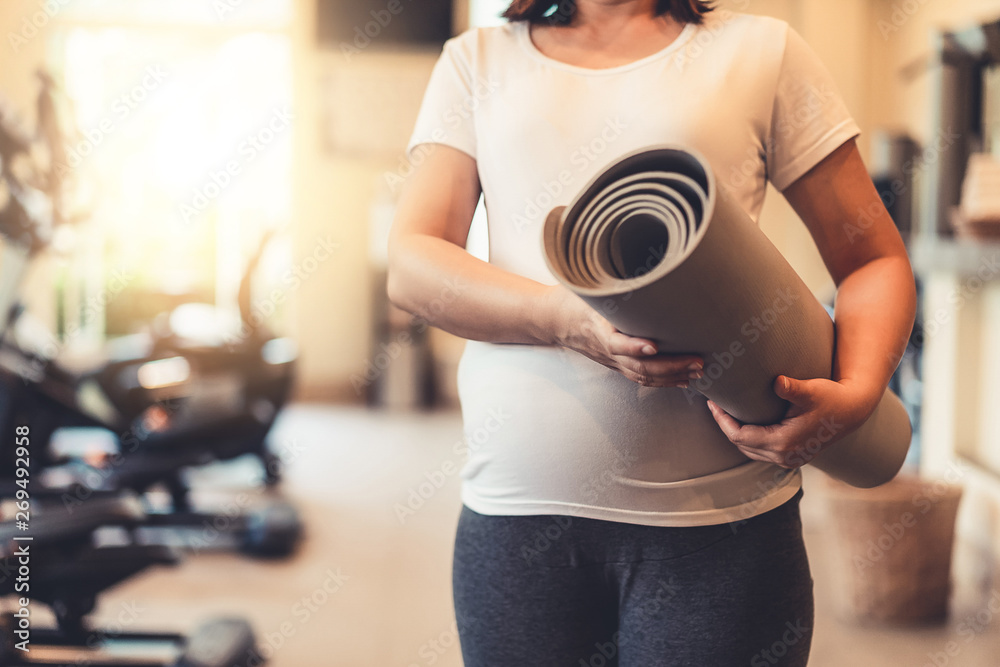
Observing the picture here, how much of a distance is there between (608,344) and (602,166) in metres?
0.20

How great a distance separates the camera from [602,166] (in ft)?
2.39

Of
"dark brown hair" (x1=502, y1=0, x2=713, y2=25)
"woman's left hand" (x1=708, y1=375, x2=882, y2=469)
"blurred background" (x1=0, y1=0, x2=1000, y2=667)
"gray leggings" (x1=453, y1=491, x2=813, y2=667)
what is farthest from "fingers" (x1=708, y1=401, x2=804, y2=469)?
"dark brown hair" (x1=502, y1=0, x2=713, y2=25)

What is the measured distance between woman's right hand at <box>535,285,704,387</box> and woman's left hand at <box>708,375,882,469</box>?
0.26 feet

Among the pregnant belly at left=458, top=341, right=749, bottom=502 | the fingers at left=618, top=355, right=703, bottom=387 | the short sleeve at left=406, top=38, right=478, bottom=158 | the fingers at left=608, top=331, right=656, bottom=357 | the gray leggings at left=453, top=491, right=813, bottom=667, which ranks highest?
the short sleeve at left=406, top=38, right=478, bottom=158

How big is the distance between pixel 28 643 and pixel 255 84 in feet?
16.0

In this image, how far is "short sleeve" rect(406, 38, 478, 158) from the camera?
31.9 inches

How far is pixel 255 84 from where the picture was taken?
591cm

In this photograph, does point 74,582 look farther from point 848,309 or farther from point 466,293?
point 848,309

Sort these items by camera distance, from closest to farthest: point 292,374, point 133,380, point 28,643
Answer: point 28,643
point 133,380
point 292,374

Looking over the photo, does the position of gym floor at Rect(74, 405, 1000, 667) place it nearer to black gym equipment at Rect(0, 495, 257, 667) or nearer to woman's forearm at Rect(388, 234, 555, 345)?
black gym equipment at Rect(0, 495, 257, 667)

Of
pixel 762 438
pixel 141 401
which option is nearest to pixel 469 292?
pixel 762 438

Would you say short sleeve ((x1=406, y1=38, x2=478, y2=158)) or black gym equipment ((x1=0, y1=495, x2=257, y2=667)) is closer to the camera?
short sleeve ((x1=406, y1=38, x2=478, y2=158))

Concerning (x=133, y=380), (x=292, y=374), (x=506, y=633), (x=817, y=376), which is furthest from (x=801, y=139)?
(x=292, y=374)

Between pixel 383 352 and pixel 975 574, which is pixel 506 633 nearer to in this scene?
pixel 975 574
